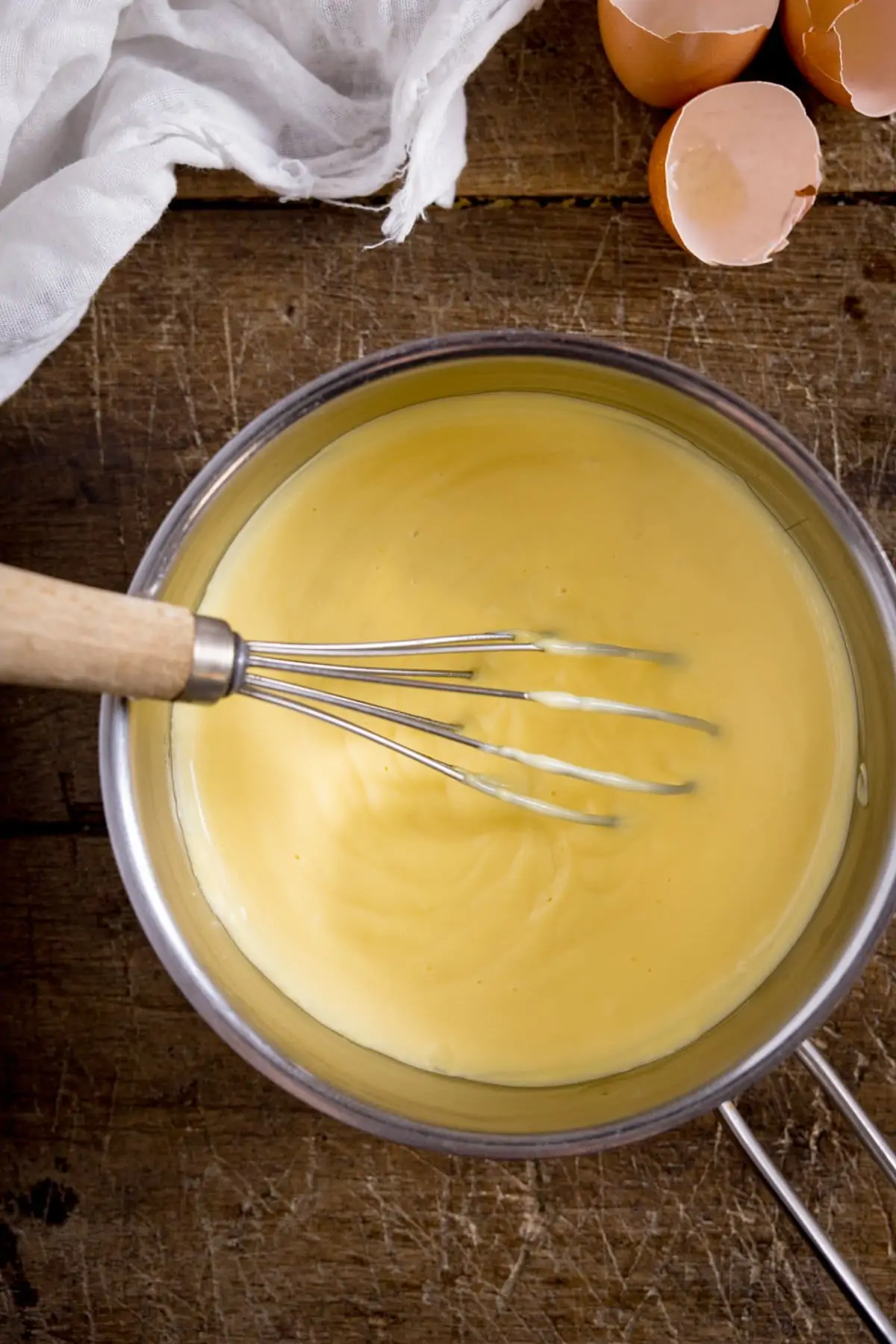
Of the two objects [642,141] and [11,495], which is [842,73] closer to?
[642,141]

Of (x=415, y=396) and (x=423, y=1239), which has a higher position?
(x=415, y=396)

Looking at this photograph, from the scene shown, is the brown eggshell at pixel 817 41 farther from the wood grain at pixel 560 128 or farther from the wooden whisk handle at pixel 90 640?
the wooden whisk handle at pixel 90 640

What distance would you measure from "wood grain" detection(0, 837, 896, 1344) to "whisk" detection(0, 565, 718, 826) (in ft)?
0.75

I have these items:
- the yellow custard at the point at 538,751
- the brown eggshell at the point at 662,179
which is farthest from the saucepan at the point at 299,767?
the brown eggshell at the point at 662,179

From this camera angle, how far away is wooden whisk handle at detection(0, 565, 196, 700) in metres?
0.50

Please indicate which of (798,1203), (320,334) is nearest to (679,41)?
(320,334)

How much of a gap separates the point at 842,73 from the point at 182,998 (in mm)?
715

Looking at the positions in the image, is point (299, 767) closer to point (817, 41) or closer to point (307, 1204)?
point (307, 1204)

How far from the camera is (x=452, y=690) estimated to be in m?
0.65

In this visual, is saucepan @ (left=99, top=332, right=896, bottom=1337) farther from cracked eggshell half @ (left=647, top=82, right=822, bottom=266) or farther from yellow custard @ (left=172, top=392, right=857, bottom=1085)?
cracked eggshell half @ (left=647, top=82, right=822, bottom=266)

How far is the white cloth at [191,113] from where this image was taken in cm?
69

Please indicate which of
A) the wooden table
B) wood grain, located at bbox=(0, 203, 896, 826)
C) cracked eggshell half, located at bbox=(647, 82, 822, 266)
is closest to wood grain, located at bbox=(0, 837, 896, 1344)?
the wooden table

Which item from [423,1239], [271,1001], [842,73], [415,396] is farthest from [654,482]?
[423,1239]

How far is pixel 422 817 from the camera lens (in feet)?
2.36
